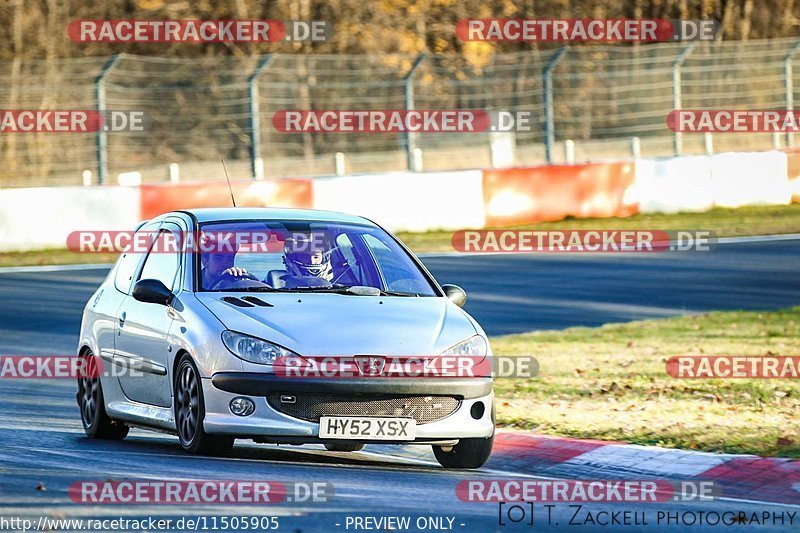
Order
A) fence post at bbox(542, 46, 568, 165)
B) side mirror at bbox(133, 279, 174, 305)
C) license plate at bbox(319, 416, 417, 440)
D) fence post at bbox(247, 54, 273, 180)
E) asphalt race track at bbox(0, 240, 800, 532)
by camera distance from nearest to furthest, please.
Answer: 1. asphalt race track at bbox(0, 240, 800, 532)
2. license plate at bbox(319, 416, 417, 440)
3. side mirror at bbox(133, 279, 174, 305)
4. fence post at bbox(247, 54, 273, 180)
5. fence post at bbox(542, 46, 568, 165)

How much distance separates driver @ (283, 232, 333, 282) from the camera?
31.4 feet

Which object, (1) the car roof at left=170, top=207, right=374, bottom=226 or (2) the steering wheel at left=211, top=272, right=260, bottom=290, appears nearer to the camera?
(2) the steering wheel at left=211, top=272, right=260, bottom=290

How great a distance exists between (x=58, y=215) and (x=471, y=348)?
568 inches

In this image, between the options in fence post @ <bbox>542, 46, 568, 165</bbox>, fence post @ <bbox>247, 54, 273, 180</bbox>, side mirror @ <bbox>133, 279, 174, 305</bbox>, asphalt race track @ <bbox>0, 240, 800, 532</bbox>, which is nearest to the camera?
asphalt race track @ <bbox>0, 240, 800, 532</bbox>

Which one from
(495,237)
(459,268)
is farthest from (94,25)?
(459,268)

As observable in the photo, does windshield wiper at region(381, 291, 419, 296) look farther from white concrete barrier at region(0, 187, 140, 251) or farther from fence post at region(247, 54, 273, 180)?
fence post at region(247, 54, 273, 180)

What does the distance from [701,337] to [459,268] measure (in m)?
5.81

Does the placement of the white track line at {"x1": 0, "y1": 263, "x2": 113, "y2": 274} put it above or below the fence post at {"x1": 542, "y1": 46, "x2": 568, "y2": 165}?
below

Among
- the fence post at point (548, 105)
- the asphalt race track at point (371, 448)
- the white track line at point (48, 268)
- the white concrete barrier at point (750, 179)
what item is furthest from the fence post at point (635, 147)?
the white track line at point (48, 268)

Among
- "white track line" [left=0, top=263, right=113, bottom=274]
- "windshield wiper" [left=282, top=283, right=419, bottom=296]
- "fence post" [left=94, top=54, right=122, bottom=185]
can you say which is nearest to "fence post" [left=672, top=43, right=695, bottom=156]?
"fence post" [left=94, top=54, right=122, bottom=185]

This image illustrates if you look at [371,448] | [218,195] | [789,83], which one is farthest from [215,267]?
[789,83]

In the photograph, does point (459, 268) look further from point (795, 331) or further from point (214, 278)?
point (214, 278)

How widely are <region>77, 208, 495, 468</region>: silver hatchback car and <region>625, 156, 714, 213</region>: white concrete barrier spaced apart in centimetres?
1636

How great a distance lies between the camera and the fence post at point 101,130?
23391 mm
